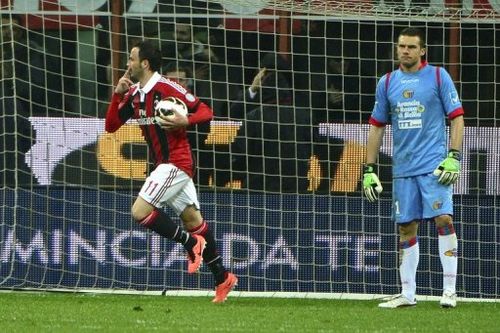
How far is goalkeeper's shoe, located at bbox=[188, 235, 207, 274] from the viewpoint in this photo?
37.1ft

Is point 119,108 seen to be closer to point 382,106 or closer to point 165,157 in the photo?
point 165,157

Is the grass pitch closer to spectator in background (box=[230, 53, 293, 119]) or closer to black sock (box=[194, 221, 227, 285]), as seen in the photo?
black sock (box=[194, 221, 227, 285])

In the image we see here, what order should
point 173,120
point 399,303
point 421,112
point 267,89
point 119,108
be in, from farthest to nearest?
point 267,89, point 119,108, point 173,120, point 399,303, point 421,112

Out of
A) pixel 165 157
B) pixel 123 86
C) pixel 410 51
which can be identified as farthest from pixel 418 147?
pixel 123 86

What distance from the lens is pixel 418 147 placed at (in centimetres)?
1118

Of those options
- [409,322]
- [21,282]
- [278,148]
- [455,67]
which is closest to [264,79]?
[278,148]

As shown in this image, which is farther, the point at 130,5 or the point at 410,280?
the point at 130,5

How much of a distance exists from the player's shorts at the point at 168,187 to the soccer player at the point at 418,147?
1.44 metres

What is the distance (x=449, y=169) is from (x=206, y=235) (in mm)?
2052

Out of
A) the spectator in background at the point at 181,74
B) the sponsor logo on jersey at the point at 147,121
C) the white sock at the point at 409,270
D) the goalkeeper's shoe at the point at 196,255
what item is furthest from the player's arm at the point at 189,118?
the white sock at the point at 409,270

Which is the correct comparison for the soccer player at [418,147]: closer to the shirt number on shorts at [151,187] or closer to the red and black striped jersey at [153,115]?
the red and black striped jersey at [153,115]

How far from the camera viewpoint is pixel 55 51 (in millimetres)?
13125

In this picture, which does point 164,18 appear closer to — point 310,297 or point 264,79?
point 264,79

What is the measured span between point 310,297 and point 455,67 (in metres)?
2.44
